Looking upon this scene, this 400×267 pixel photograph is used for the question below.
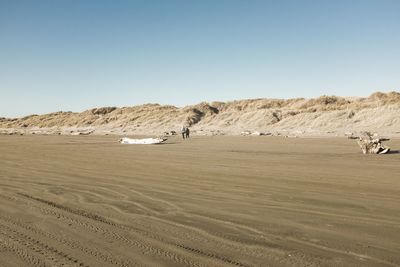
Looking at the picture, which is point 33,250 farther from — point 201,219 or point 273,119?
point 273,119

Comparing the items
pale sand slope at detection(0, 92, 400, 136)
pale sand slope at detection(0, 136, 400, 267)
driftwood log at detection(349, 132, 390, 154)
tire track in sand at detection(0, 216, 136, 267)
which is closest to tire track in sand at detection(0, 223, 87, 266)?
pale sand slope at detection(0, 136, 400, 267)

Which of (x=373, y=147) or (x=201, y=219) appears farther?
(x=373, y=147)

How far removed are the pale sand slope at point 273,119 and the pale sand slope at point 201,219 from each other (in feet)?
78.8

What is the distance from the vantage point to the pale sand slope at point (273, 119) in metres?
36.9

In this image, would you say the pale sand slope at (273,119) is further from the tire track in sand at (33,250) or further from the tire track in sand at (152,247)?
the tire track in sand at (33,250)

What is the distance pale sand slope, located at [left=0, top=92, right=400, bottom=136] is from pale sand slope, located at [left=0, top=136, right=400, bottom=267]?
24032mm

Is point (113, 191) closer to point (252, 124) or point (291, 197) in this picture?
point (291, 197)

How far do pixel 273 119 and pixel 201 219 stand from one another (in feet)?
153

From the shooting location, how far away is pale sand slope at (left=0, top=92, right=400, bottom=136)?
36906mm

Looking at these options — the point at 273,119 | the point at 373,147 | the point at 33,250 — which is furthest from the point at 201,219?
the point at 273,119

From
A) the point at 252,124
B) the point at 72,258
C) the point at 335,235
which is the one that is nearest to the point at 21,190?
the point at 72,258

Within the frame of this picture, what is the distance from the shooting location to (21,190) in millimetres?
7418

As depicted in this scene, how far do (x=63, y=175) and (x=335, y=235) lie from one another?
22.1 feet

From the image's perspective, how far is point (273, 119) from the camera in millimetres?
50844
